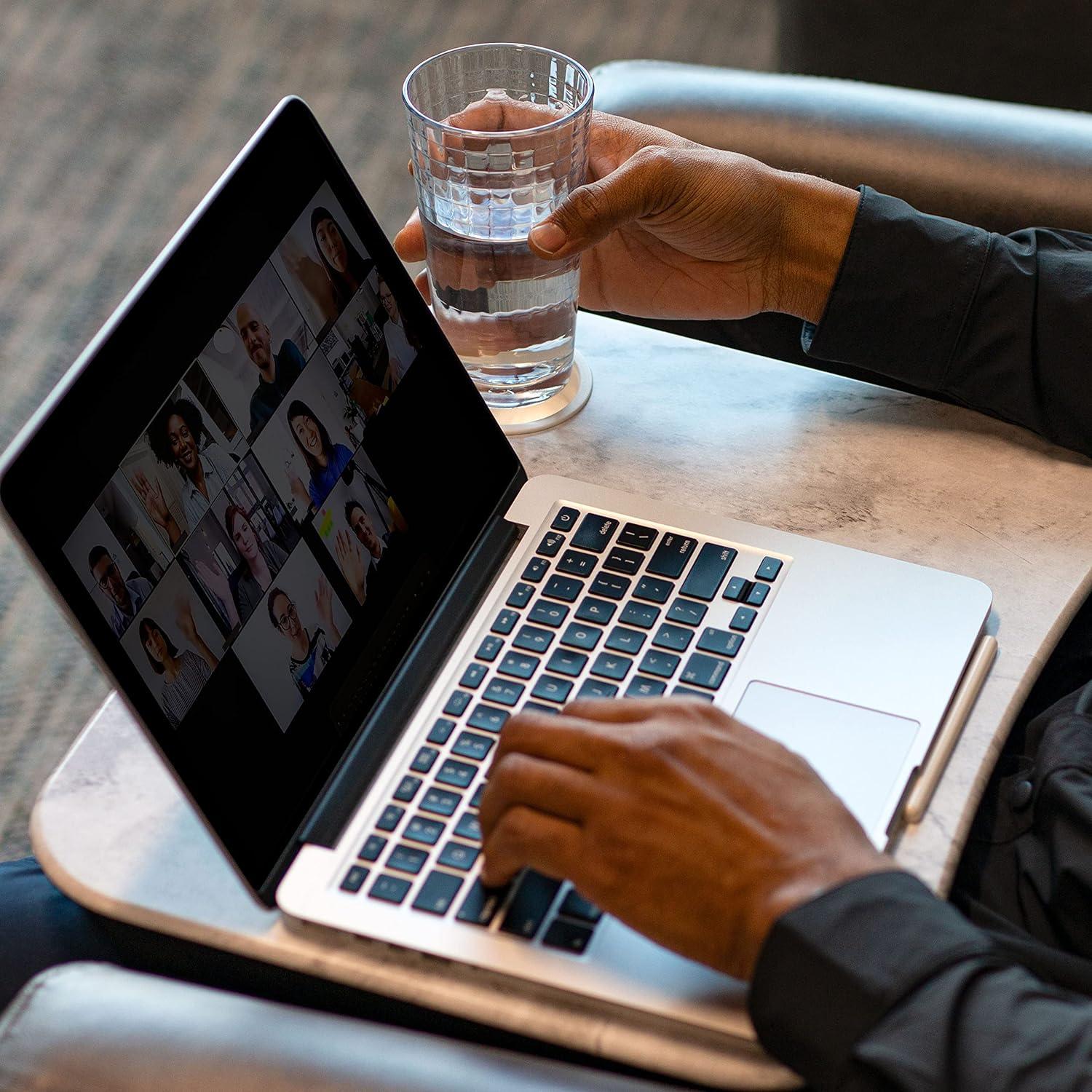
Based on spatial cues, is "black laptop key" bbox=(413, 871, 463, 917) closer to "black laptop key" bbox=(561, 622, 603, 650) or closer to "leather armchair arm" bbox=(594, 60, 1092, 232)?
"black laptop key" bbox=(561, 622, 603, 650)

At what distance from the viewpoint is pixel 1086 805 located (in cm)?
77

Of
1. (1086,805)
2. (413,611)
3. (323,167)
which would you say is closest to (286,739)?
(413,611)

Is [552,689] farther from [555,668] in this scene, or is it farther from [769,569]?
[769,569]

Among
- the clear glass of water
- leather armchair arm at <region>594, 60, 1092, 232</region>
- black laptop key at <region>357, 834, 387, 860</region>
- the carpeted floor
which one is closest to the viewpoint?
black laptop key at <region>357, 834, 387, 860</region>

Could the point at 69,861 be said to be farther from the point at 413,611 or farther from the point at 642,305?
the point at 642,305

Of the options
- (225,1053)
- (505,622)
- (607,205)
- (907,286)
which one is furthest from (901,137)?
(225,1053)

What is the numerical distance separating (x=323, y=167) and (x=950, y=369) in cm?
46

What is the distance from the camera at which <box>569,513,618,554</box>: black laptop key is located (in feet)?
2.75

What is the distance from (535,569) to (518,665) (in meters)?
0.08

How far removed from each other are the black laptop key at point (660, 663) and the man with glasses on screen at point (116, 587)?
283 mm

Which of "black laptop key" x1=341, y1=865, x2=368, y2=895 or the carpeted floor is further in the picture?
the carpeted floor

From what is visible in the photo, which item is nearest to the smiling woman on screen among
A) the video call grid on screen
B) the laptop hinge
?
the video call grid on screen

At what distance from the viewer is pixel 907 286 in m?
0.95

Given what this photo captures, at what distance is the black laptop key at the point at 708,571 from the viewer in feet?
2.64
